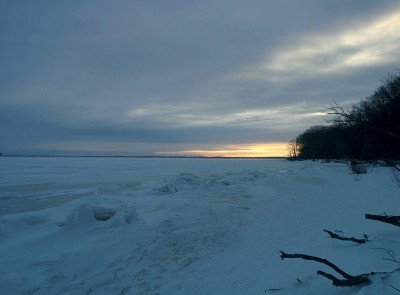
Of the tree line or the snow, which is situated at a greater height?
the tree line

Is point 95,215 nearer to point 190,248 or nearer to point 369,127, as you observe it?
point 190,248

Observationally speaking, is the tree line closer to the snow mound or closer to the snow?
the snow

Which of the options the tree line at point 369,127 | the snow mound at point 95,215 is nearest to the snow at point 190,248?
the snow mound at point 95,215

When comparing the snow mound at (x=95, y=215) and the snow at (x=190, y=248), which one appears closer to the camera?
the snow at (x=190, y=248)

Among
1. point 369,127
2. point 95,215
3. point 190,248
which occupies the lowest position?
point 190,248

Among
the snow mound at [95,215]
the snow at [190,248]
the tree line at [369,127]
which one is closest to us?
the tree line at [369,127]

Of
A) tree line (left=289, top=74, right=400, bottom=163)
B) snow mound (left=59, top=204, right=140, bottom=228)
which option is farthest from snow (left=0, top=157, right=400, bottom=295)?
tree line (left=289, top=74, right=400, bottom=163)

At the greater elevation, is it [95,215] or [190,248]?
[95,215]

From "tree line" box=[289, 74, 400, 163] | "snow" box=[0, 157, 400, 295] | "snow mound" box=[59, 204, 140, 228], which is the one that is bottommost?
"snow" box=[0, 157, 400, 295]

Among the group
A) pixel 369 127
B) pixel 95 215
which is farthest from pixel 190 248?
pixel 369 127

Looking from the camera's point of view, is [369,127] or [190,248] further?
[190,248]

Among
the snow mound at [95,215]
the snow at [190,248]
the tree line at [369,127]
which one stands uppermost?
the tree line at [369,127]

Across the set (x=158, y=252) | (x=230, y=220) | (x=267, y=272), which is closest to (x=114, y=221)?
(x=158, y=252)

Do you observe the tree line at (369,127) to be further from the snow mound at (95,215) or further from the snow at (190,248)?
the snow mound at (95,215)
